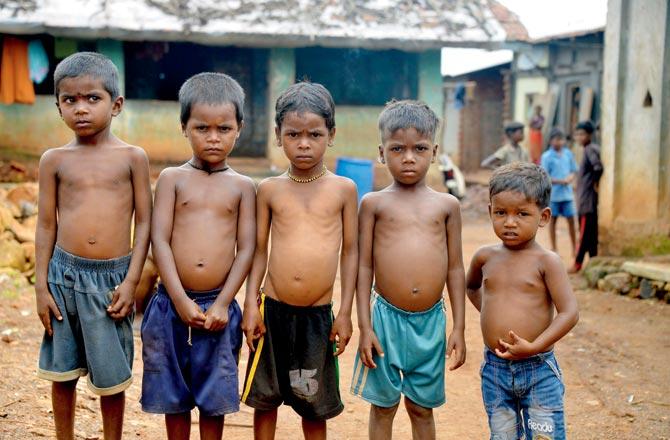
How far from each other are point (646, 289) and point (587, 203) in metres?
1.65

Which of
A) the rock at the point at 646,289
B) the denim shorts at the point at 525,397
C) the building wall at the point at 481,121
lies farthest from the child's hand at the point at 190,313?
the building wall at the point at 481,121

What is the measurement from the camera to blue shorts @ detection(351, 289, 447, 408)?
3.00 m

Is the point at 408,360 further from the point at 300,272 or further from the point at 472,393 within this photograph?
the point at 472,393

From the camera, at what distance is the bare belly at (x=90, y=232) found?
115 inches

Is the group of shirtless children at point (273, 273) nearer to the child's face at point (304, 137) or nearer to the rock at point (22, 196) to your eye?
the child's face at point (304, 137)

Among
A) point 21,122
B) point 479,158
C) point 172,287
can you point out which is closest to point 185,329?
point 172,287

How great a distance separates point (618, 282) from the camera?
719 cm

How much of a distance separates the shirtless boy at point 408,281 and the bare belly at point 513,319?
0.15 meters

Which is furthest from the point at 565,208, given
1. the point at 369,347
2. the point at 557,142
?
the point at 369,347

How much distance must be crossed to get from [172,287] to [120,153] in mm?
570

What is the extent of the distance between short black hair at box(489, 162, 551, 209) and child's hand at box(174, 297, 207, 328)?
1.18 m

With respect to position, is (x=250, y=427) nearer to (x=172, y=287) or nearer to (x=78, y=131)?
(x=172, y=287)

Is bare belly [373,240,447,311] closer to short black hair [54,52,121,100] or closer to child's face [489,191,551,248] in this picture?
child's face [489,191,551,248]

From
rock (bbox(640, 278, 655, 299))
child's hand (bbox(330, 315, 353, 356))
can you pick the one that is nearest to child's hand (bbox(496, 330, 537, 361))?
child's hand (bbox(330, 315, 353, 356))
